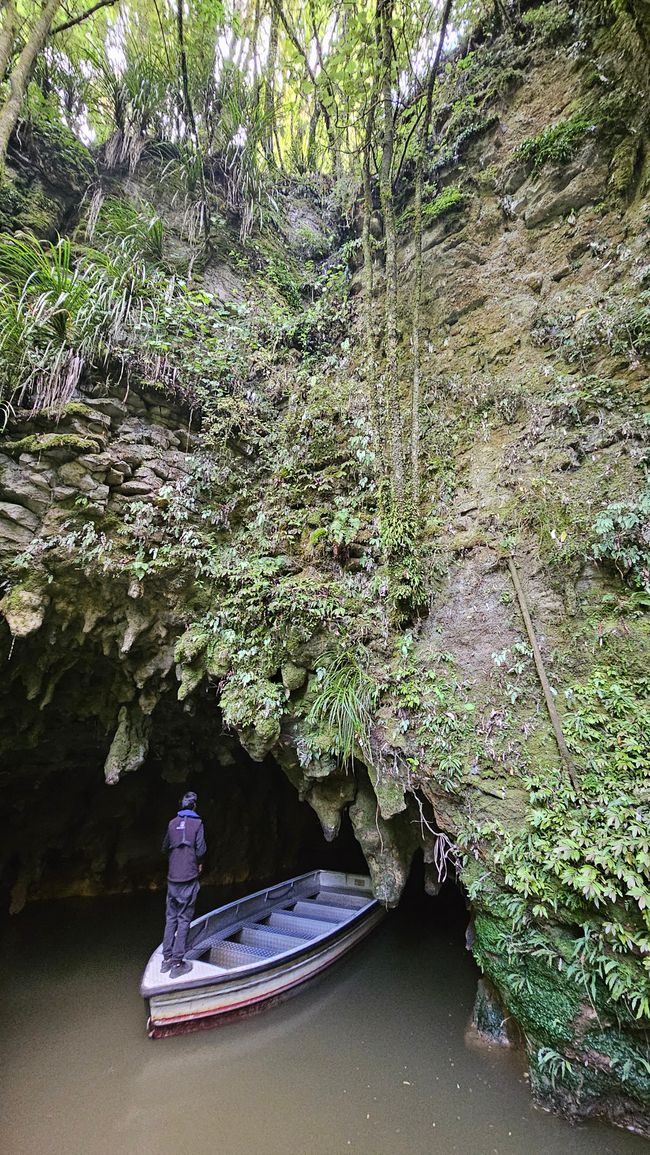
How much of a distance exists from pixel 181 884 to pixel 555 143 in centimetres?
812

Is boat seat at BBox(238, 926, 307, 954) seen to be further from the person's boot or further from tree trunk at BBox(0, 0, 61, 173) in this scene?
tree trunk at BBox(0, 0, 61, 173)

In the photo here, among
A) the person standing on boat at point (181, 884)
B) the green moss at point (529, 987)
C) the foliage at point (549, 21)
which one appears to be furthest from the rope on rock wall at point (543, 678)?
the foliage at point (549, 21)

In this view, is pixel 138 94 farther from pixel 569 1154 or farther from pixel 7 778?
pixel 569 1154

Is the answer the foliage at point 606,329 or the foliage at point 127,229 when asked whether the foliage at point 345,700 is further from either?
the foliage at point 127,229

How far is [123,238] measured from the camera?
5859 millimetres

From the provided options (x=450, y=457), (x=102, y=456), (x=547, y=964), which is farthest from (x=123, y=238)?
(x=547, y=964)

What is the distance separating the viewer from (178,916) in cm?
414

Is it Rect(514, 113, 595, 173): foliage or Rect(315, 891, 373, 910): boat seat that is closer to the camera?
Rect(514, 113, 595, 173): foliage

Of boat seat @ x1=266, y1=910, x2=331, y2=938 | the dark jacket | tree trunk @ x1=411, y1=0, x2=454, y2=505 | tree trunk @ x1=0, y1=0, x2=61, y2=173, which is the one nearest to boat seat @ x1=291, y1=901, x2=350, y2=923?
boat seat @ x1=266, y1=910, x2=331, y2=938

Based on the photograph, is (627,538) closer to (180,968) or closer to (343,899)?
(180,968)

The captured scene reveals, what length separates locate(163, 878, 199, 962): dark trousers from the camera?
13.2 ft

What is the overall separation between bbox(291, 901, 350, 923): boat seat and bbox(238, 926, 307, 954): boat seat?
775mm

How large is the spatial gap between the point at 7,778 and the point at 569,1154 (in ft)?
21.1

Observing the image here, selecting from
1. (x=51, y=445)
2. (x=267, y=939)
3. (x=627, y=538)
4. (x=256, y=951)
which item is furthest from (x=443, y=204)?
(x=267, y=939)
